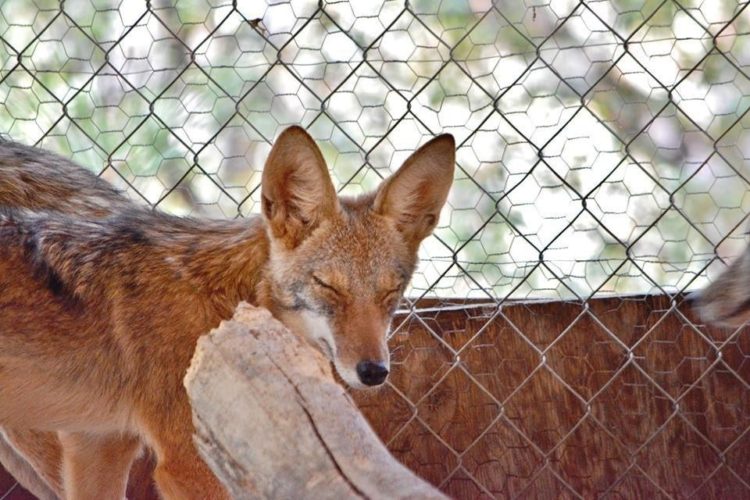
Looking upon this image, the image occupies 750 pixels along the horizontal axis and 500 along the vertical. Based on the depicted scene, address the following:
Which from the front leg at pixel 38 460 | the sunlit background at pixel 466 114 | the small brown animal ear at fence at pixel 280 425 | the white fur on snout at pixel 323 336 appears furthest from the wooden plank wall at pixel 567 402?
the small brown animal ear at fence at pixel 280 425

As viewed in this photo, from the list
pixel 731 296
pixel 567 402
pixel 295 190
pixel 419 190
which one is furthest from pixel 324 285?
pixel 731 296

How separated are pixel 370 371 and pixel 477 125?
2.08 meters

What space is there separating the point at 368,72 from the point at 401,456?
2.59 meters

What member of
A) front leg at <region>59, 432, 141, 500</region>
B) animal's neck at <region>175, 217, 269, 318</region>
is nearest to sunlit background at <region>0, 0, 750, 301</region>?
animal's neck at <region>175, 217, 269, 318</region>

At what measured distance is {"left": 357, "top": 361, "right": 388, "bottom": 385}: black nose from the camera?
374 cm

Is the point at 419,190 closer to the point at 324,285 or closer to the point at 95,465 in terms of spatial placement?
the point at 324,285

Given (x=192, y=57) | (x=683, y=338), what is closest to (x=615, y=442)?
(x=683, y=338)

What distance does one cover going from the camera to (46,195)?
4715 mm

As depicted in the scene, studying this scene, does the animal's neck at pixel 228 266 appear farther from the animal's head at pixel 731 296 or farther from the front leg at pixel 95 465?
the animal's head at pixel 731 296

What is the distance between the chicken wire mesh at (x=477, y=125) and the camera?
15.5 feet

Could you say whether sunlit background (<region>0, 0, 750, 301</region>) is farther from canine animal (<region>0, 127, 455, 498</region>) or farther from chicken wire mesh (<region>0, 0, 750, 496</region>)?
canine animal (<region>0, 127, 455, 498</region>)

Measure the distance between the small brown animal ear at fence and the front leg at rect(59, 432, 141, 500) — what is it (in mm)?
1992

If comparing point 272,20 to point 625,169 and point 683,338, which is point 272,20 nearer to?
point 625,169

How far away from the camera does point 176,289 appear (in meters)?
4.12
